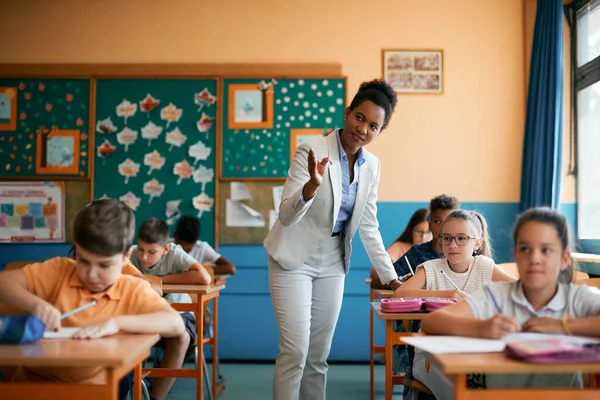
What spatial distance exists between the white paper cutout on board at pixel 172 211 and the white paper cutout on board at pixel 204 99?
0.74 m

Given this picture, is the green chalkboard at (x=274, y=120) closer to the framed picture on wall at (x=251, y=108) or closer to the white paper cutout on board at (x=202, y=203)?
the framed picture on wall at (x=251, y=108)

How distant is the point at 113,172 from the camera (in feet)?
16.2

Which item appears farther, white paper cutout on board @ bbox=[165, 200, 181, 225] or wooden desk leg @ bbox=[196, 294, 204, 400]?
white paper cutout on board @ bbox=[165, 200, 181, 225]

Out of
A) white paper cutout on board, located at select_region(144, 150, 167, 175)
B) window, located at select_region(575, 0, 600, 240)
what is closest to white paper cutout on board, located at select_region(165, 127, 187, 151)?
white paper cutout on board, located at select_region(144, 150, 167, 175)

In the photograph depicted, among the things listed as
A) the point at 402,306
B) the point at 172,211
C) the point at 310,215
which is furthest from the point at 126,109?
the point at 402,306

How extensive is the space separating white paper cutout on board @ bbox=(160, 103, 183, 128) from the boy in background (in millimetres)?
807

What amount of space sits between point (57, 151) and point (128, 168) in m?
0.56

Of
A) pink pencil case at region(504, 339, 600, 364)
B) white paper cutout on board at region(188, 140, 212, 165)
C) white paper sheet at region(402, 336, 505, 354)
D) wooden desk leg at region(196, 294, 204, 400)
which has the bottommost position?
wooden desk leg at region(196, 294, 204, 400)

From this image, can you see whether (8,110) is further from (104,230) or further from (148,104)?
(104,230)

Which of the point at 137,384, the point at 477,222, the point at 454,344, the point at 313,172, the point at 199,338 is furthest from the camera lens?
the point at 199,338

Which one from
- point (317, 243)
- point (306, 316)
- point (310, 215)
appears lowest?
point (306, 316)

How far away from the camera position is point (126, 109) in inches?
196

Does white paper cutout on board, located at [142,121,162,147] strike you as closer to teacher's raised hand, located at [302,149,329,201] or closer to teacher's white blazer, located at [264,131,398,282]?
teacher's white blazer, located at [264,131,398,282]

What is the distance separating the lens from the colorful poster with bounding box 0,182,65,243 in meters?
4.90
